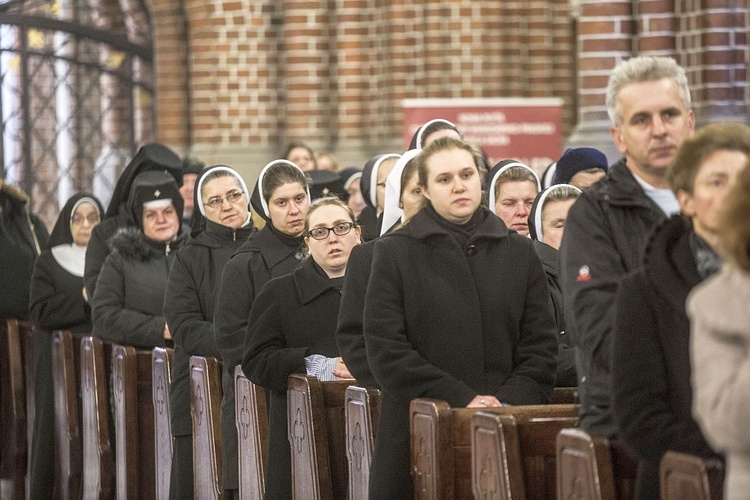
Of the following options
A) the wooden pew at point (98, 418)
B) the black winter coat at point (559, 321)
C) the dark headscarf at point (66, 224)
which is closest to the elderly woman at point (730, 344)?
the black winter coat at point (559, 321)

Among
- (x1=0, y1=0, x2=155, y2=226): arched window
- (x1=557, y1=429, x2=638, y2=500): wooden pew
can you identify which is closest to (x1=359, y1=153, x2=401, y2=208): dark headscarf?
(x1=557, y1=429, x2=638, y2=500): wooden pew

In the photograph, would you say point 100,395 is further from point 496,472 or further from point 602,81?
point 496,472

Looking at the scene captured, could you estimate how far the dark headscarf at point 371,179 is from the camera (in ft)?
28.5

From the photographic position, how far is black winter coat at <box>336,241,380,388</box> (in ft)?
19.2

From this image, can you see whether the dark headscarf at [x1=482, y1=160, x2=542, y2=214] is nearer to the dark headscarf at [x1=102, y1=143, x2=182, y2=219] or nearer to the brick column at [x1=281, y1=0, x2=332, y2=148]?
the dark headscarf at [x1=102, y1=143, x2=182, y2=219]

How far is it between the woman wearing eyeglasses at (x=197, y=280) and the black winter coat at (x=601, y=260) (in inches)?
144

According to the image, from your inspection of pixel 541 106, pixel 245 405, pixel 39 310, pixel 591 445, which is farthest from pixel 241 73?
pixel 591 445

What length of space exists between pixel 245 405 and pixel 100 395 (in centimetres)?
200

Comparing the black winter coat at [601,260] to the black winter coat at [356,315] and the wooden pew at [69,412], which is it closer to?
the black winter coat at [356,315]

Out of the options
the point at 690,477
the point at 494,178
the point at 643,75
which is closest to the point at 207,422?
the point at 494,178

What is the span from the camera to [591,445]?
14.3 feet

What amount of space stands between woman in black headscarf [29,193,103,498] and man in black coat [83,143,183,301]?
0.46m

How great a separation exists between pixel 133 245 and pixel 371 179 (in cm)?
125

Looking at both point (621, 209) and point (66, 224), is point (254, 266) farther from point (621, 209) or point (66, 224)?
point (66, 224)
